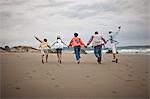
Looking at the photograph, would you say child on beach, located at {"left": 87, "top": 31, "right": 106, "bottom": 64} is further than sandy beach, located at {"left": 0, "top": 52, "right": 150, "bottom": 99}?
Yes

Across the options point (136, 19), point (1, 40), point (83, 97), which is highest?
point (136, 19)

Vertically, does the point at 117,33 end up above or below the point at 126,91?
above

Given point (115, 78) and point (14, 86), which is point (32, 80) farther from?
point (115, 78)

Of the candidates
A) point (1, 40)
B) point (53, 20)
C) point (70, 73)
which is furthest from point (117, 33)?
point (1, 40)

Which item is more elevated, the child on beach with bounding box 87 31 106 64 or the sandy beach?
the child on beach with bounding box 87 31 106 64

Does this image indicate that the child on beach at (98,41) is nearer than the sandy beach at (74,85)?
No

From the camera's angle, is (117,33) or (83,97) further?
(117,33)

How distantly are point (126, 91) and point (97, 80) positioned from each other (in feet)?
2.08

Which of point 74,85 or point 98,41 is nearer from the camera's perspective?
point 74,85

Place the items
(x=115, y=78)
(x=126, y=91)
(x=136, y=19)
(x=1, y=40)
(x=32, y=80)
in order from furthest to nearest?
(x=136, y=19) < (x=1, y=40) < (x=115, y=78) < (x=32, y=80) < (x=126, y=91)

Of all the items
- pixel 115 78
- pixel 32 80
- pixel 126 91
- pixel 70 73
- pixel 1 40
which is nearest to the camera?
pixel 126 91

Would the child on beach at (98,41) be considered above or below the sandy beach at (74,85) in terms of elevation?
above

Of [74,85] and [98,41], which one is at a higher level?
[98,41]

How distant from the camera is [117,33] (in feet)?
21.4
